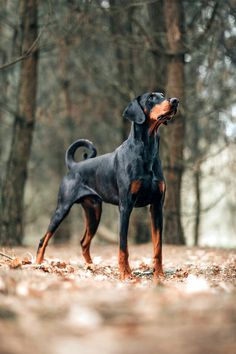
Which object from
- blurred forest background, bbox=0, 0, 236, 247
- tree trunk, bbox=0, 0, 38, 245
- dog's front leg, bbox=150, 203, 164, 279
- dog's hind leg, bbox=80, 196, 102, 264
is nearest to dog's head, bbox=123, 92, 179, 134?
dog's front leg, bbox=150, 203, 164, 279

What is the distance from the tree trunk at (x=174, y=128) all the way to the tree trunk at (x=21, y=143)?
337cm

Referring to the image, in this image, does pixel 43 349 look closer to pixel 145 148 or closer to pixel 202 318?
pixel 202 318

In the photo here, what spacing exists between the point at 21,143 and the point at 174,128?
369 centimetres

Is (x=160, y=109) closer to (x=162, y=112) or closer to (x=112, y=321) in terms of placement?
(x=162, y=112)

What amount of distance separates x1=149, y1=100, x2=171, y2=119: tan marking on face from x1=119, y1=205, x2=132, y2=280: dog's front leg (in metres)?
1.14

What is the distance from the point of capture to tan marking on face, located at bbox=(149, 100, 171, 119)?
21.5 feet

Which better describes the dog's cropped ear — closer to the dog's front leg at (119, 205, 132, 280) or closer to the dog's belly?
the dog's belly

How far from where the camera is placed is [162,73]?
15070 mm

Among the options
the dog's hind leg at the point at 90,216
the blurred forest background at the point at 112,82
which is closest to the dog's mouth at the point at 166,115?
the dog's hind leg at the point at 90,216

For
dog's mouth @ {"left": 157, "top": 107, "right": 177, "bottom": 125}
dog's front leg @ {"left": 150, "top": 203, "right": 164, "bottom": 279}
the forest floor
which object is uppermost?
dog's mouth @ {"left": 157, "top": 107, "right": 177, "bottom": 125}

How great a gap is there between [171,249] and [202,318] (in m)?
8.61

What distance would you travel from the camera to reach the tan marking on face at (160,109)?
654 centimetres

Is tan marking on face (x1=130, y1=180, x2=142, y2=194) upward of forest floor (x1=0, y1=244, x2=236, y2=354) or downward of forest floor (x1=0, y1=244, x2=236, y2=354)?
upward

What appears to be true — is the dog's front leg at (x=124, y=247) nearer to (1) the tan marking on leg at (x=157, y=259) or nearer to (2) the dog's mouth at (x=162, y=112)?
(1) the tan marking on leg at (x=157, y=259)
